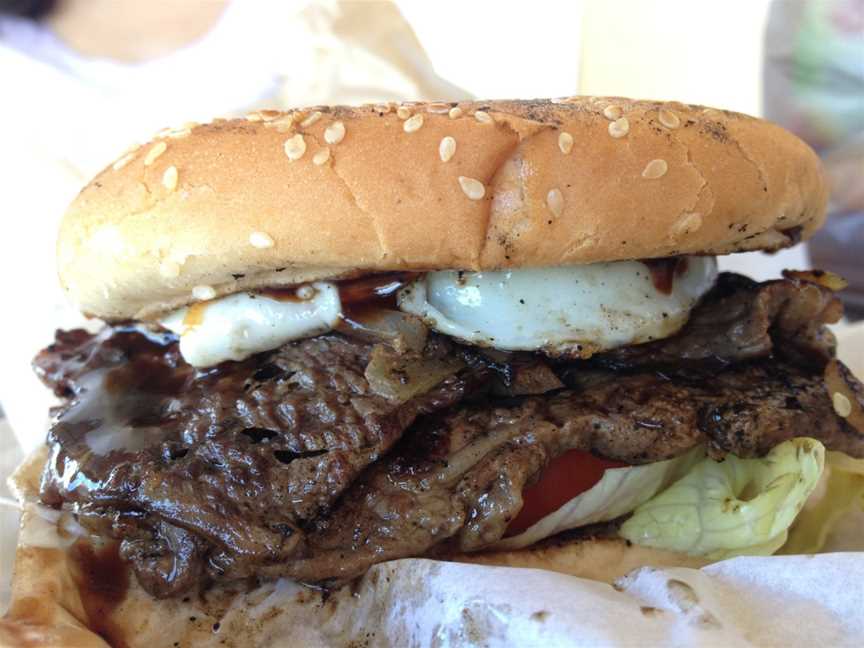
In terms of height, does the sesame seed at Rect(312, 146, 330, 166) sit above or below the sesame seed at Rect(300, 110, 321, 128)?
below

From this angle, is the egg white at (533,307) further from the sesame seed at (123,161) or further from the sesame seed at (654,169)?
the sesame seed at (123,161)

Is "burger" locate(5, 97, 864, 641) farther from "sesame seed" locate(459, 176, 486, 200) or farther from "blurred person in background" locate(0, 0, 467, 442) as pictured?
"blurred person in background" locate(0, 0, 467, 442)

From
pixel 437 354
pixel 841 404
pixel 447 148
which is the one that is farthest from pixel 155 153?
pixel 841 404

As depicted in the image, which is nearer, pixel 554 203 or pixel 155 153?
pixel 554 203

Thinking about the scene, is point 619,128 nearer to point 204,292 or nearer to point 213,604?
point 204,292

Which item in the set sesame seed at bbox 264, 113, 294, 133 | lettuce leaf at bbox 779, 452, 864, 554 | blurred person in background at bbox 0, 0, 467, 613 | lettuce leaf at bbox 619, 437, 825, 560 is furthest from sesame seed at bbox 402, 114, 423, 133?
blurred person in background at bbox 0, 0, 467, 613

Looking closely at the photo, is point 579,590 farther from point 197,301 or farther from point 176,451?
point 197,301

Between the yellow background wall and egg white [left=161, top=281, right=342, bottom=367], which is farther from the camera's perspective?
the yellow background wall
